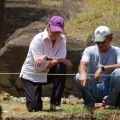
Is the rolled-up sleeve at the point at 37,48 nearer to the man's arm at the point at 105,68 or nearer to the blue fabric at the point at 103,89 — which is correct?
the blue fabric at the point at 103,89

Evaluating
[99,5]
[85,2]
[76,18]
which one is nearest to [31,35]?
[76,18]

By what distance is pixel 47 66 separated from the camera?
6.37m

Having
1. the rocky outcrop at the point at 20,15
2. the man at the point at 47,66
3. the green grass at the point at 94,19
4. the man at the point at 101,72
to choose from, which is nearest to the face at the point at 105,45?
the man at the point at 101,72

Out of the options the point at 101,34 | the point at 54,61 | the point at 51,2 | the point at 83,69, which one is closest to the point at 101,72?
the point at 83,69

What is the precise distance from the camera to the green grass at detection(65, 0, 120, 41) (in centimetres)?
1082

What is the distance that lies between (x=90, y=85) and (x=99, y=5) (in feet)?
23.7

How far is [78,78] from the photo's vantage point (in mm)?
6234

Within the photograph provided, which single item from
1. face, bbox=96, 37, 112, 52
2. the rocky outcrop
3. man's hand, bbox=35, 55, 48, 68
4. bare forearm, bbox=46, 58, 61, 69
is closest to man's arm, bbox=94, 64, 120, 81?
face, bbox=96, 37, 112, 52

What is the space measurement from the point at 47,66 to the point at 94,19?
5756 mm

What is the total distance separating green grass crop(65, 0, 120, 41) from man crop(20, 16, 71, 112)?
354 centimetres

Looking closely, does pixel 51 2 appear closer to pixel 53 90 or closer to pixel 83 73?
pixel 53 90

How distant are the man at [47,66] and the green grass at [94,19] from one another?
3541 millimetres

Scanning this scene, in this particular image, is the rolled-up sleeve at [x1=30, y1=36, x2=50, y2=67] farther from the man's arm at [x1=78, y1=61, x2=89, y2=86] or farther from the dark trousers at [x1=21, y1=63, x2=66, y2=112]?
the man's arm at [x1=78, y1=61, x2=89, y2=86]

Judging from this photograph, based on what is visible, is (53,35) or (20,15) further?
(20,15)
